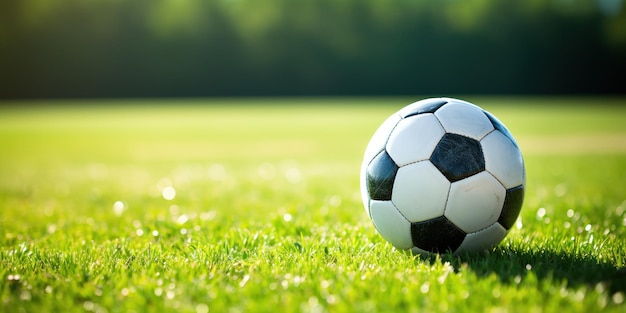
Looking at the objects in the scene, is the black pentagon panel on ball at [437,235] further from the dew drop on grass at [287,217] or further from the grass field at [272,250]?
the dew drop on grass at [287,217]

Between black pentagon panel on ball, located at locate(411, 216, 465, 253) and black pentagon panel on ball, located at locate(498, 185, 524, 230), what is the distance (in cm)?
32

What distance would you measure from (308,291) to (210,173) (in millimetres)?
7412

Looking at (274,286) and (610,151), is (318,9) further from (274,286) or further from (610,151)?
(274,286)

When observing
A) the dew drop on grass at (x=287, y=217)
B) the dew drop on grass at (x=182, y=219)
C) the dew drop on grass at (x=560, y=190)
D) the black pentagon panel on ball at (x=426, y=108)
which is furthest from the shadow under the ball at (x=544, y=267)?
the dew drop on grass at (x=560, y=190)

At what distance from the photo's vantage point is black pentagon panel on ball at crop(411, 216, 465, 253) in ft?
12.2

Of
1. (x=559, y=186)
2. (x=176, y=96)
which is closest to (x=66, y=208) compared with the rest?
(x=559, y=186)

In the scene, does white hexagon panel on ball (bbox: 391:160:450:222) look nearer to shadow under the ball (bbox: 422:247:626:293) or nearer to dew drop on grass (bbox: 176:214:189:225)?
shadow under the ball (bbox: 422:247:626:293)

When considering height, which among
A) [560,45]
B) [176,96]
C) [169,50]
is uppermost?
[560,45]

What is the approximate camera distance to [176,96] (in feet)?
196

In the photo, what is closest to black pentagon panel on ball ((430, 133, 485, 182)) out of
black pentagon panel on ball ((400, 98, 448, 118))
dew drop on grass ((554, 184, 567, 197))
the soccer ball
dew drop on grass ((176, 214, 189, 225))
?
the soccer ball

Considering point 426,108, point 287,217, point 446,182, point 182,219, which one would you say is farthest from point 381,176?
point 182,219

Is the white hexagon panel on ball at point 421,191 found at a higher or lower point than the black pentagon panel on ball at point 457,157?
lower

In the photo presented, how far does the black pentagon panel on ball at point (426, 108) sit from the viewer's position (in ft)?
13.1

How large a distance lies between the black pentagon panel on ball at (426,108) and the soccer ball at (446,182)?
14 millimetres
